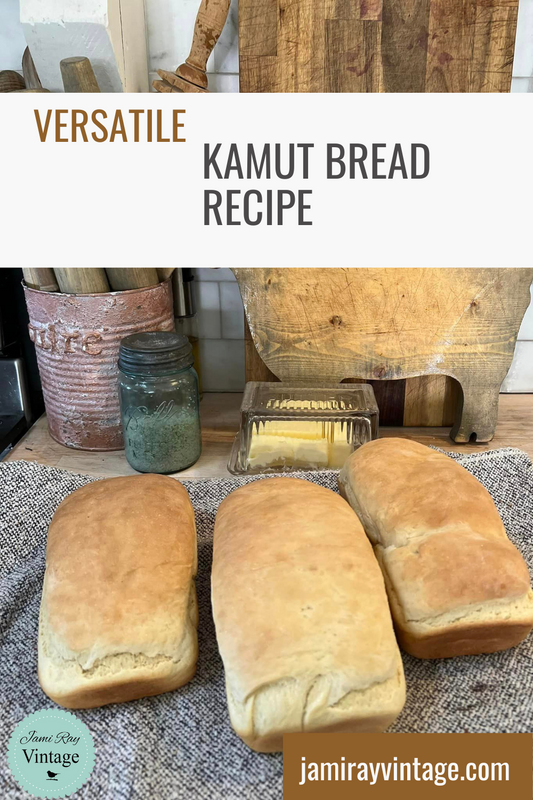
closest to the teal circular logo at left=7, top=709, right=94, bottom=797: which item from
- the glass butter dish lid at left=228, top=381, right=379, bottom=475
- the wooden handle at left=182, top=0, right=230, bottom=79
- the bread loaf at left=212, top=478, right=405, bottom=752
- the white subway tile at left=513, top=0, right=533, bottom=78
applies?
the bread loaf at left=212, top=478, right=405, bottom=752

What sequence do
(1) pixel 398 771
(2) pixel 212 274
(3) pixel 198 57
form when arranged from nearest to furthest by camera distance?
1. (1) pixel 398 771
2. (3) pixel 198 57
3. (2) pixel 212 274

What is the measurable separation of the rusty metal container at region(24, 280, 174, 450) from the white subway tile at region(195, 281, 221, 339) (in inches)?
6.6

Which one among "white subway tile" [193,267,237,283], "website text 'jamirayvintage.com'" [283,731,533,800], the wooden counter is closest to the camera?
"website text 'jamirayvintage.com'" [283,731,533,800]

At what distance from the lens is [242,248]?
Result: 3.24 feet

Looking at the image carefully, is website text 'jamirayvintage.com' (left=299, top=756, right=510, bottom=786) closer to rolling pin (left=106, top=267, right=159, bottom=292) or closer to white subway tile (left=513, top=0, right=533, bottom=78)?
rolling pin (left=106, top=267, right=159, bottom=292)

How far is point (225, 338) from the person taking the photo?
1.24m

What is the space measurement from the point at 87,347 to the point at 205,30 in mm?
526

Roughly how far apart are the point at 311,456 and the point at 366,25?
649 mm

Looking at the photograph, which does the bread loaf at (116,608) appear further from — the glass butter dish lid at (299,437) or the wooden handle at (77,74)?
the wooden handle at (77,74)

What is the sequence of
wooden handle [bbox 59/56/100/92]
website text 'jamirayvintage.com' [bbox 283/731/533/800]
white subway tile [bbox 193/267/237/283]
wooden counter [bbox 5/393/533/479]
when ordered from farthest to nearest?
white subway tile [bbox 193/267/237/283] < wooden counter [bbox 5/393/533/479] < wooden handle [bbox 59/56/100/92] < website text 'jamirayvintage.com' [bbox 283/731/533/800]

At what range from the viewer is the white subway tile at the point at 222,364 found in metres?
1.25

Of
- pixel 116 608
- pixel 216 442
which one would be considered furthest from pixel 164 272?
pixel 116 608

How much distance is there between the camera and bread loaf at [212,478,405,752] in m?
0.48

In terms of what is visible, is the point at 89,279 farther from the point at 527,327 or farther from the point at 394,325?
the point at 527,327
